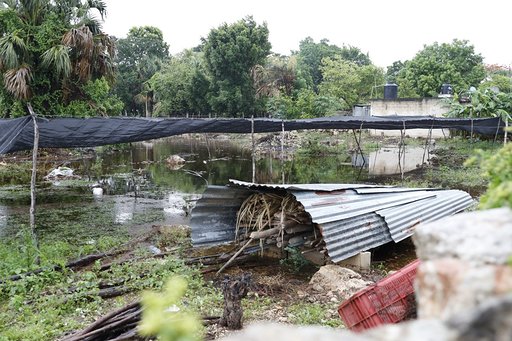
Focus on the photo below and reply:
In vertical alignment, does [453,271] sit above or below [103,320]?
above

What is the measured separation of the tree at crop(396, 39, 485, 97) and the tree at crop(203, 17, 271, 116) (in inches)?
495

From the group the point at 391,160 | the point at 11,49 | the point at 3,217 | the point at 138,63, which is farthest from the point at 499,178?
the point at 138,63

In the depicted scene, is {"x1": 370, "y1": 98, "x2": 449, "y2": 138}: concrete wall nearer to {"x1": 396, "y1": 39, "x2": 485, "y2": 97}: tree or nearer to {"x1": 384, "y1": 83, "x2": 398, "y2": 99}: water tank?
{"x1": 384, "y1": 83, "x2": 398, "y2": 99}: water tank

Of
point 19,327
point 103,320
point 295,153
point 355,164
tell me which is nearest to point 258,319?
point 103,320

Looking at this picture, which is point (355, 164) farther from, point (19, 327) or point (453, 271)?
point (453, 271)

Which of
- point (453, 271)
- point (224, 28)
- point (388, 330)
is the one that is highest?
point (224, 28)

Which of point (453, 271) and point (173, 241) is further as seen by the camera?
point (173, 241)

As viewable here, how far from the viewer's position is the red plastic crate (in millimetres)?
4844

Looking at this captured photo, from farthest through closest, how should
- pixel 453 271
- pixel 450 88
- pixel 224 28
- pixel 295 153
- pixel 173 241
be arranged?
1. pixel 224 28
2. pixel 450 88
3. pixel 295 153
4. pixel 173 241
5. pixel 453 271

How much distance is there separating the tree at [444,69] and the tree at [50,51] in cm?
2775

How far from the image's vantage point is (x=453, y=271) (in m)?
1.51

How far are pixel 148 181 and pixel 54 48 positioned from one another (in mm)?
5859

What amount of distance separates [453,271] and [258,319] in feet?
14.5

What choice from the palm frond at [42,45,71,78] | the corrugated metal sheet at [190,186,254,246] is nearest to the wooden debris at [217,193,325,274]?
the corrugated metal sheet at [190,186,254,246]
